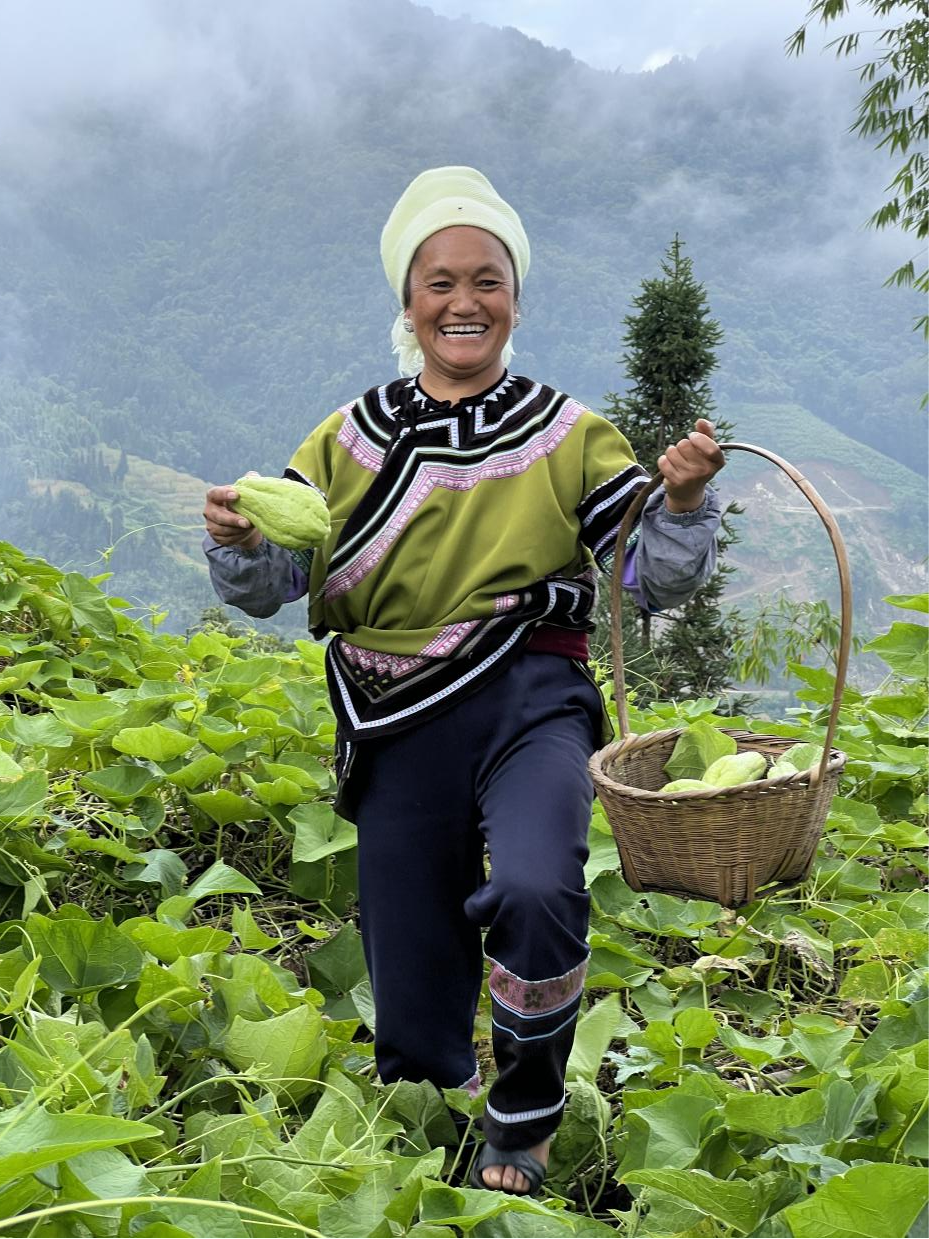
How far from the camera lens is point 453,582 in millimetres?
1827

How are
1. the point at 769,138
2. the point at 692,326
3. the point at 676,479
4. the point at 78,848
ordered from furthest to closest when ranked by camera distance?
the point at 769,138 → the point at 692,326 → the point at 78,848 → the point at 676,479

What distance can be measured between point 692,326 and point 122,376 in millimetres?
120180

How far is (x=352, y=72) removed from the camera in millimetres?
178500

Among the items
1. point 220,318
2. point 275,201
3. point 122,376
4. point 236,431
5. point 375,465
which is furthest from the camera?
point 275,201

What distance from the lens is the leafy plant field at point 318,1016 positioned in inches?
50.4

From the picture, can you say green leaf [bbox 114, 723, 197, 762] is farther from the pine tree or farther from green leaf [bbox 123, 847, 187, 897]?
the pine tree

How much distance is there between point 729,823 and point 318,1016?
574 mm

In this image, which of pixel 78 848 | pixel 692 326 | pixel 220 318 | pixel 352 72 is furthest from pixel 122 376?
pixel 78 848

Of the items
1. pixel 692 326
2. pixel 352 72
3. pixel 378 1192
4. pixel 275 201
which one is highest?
pixel 352 72

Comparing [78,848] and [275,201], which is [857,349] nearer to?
[275,201]

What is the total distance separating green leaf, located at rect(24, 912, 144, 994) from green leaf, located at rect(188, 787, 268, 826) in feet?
2.50

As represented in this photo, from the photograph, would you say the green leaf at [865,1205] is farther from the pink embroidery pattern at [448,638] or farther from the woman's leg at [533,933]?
the pink embroidery pattern at [448,638]

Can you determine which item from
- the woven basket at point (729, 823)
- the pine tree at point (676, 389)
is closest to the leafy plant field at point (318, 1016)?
the woven basket at point (729, 823)

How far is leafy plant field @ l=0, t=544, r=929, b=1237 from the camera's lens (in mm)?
1280
